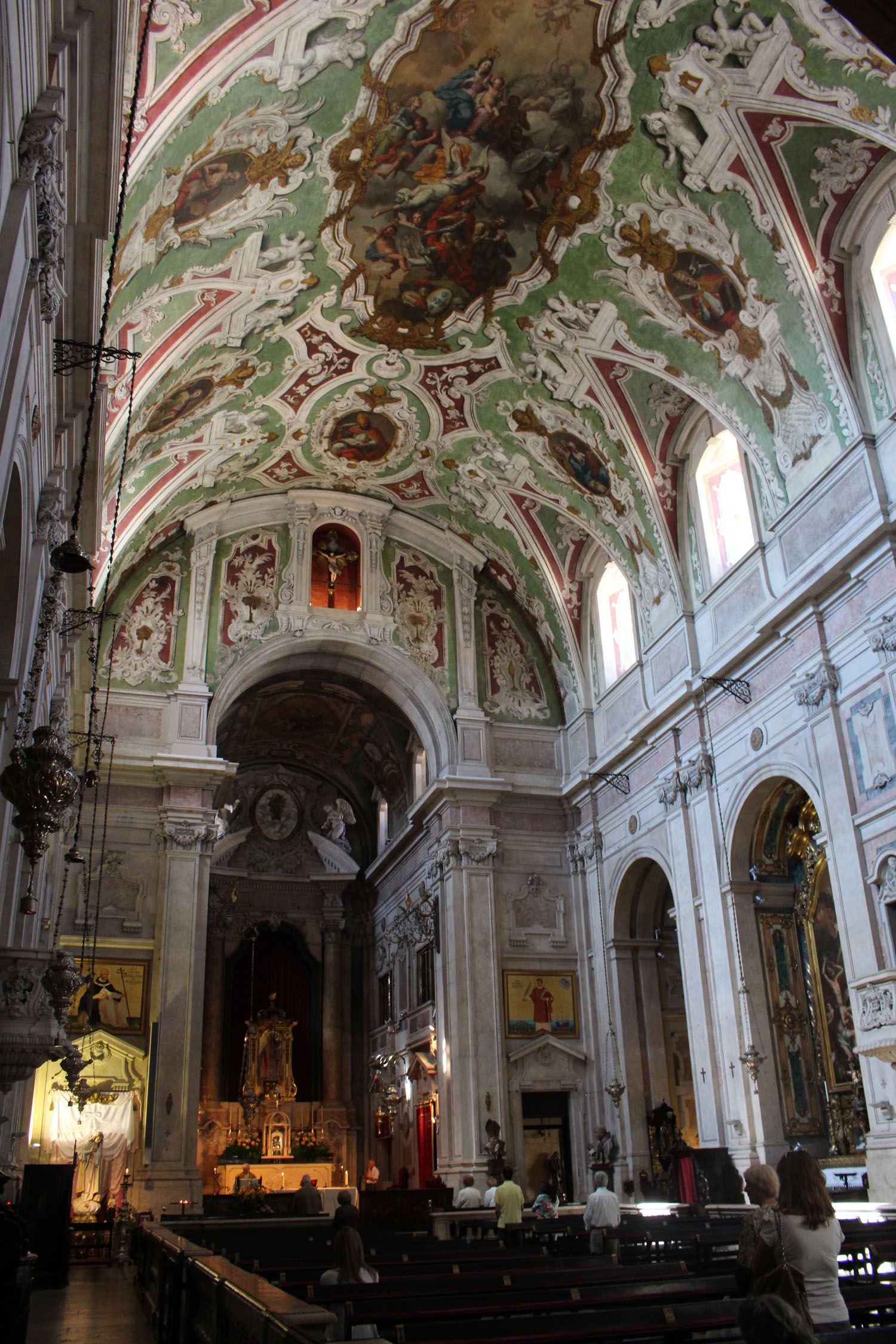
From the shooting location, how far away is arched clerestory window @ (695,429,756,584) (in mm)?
16328

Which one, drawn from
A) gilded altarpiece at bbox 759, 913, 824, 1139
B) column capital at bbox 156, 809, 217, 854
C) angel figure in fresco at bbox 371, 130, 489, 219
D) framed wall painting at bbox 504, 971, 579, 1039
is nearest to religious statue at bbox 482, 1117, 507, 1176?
framed wall painting at bbox 504, 971, 579, 1039

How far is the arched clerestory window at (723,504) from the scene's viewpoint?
16.3 m

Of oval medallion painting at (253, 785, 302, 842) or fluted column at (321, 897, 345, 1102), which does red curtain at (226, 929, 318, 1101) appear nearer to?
fluted column at (321, 897, 345, 1102)

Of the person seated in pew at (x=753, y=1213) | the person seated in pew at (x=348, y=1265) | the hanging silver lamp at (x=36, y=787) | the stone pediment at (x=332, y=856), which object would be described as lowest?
the person seated in pew at (x=348, y=1265)

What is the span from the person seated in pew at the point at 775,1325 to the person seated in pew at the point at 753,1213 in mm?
993

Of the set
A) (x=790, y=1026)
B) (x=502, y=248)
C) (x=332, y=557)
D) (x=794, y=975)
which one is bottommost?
(x=790, y=1026)

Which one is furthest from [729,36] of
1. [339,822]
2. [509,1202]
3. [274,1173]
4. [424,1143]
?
[274,1173]

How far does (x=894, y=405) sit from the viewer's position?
41.3 ft

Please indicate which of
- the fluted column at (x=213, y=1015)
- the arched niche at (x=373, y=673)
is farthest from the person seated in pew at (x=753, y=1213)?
the fluted column at (x=213, y=1015)

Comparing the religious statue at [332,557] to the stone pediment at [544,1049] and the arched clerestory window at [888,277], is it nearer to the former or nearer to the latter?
the stone pediment at [544,1049]

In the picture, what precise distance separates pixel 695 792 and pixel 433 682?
7.10 metres

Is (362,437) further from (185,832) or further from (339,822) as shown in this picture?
(339,822)

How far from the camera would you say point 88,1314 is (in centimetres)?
928

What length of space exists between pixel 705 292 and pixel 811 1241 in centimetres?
1323
